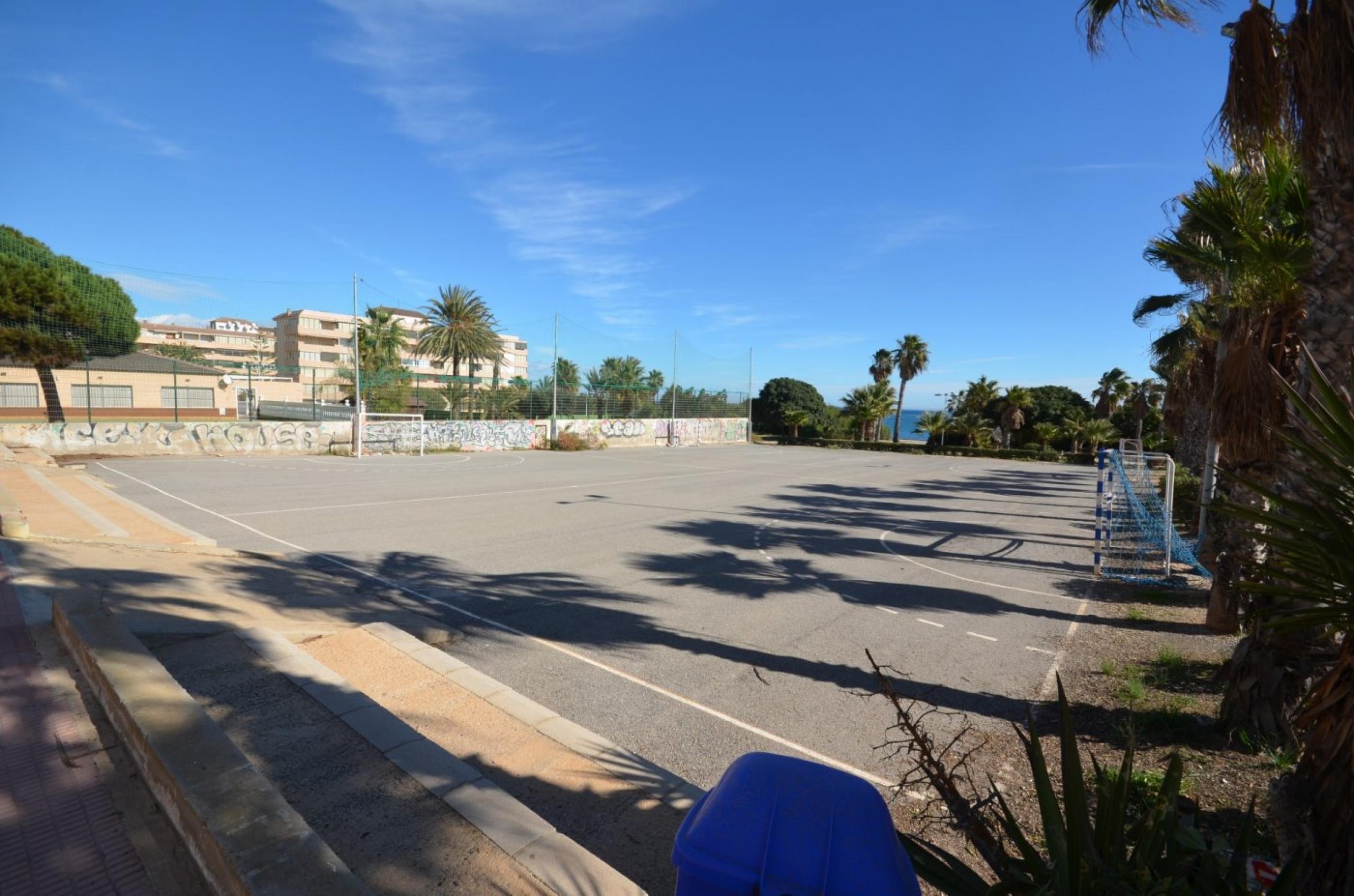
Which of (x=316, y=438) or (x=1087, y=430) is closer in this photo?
(x=316, y=438)

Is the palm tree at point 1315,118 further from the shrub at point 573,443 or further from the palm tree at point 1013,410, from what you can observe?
the palm tree at point 1013,410

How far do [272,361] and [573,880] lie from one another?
10285 centimetres

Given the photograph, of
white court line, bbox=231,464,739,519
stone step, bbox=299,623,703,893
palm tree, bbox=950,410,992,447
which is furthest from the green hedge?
stone step, bbox=299,623,703,893

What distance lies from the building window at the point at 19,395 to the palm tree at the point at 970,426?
176 feet

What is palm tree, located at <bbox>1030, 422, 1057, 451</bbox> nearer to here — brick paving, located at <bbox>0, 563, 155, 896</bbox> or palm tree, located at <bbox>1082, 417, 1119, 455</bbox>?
palm tree, located at <bbox>1082, 417, 1119, 455</bbox>

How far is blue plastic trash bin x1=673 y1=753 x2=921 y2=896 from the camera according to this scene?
1.57 metres

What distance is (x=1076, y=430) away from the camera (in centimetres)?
4616

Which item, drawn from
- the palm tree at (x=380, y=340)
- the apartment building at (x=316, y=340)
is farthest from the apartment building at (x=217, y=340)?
the palm tree at (x=380, y=340)

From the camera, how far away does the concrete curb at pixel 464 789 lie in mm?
2684

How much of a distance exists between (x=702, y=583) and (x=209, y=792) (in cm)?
733

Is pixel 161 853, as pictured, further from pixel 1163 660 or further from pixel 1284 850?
pixel 1163 660

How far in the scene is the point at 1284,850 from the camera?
257cm

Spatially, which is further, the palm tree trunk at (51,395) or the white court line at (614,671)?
the palm tree trunk at (51,395)

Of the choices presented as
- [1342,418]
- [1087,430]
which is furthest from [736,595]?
[1087,430]
